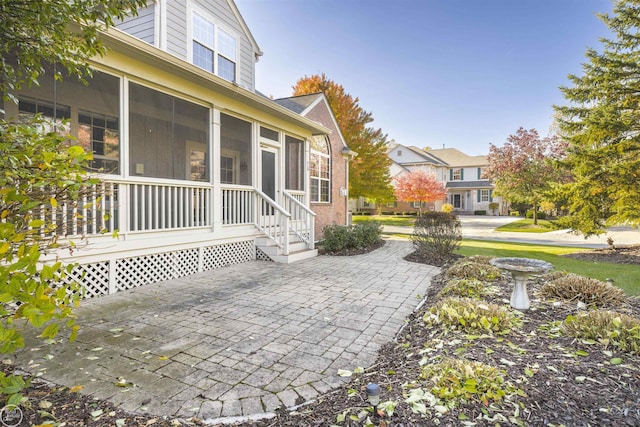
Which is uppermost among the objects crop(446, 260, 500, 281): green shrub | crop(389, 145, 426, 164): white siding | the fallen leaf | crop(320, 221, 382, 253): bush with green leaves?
crop(389, 145, 426, 164): white siding

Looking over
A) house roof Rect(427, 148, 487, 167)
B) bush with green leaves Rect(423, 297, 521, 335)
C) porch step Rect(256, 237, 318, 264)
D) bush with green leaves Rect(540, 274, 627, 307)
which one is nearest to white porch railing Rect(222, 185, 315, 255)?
porch step Rect(256, 237, 318, 264)

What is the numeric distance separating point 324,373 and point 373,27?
11928mm

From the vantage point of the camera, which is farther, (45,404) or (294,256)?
(294,256)

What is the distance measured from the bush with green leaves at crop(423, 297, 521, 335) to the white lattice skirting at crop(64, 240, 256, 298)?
4.80 m

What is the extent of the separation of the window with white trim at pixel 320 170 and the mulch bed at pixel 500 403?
971 cm

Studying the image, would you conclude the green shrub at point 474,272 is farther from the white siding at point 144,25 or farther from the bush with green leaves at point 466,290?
the white siding at point 144,25

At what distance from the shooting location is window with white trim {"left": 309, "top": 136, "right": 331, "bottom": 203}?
41.0 ft

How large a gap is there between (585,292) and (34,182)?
5.92 metres

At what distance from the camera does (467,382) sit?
2240mm

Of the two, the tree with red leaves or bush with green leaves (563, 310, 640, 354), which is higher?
the tree with red leaves

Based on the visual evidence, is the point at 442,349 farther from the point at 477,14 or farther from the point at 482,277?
the point at 477,14

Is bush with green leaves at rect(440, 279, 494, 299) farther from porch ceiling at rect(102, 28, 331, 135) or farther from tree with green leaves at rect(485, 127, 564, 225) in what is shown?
tree with green leaves at rect(485, 127, 564, 225)

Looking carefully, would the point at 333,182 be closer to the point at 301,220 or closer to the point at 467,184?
the point at 301,220

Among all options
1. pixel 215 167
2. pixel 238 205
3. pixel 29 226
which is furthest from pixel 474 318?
pixel 238 205
